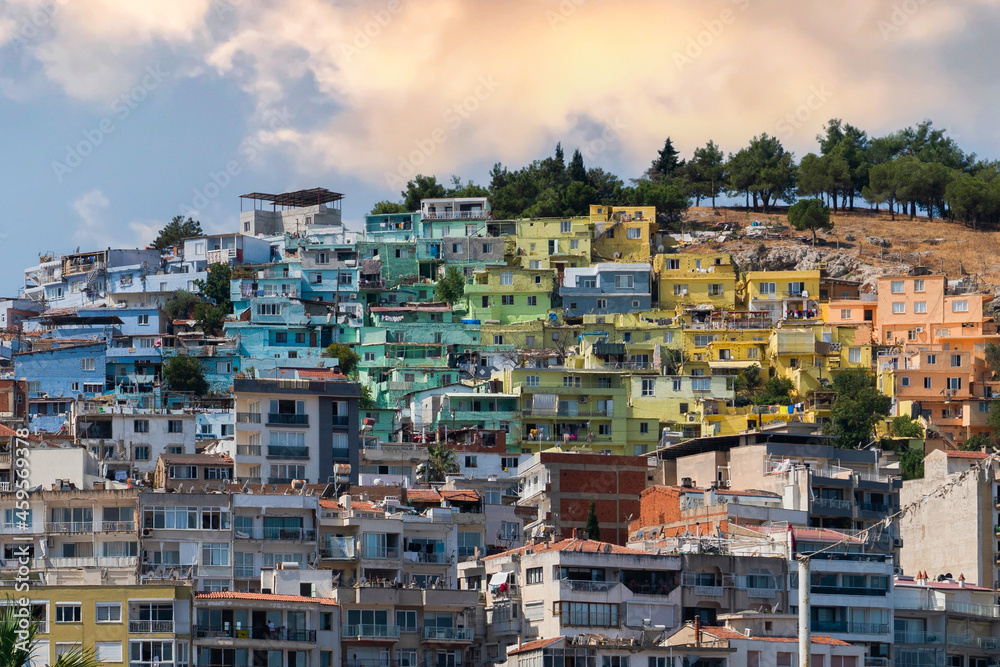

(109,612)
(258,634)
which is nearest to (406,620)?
(258,634)

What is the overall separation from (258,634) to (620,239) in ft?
245

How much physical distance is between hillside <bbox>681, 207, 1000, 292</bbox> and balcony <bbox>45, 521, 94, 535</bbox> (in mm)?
75834

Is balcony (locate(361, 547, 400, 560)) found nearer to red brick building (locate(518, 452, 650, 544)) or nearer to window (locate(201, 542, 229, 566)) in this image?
A: window (locate(201, 542, 229, 566))

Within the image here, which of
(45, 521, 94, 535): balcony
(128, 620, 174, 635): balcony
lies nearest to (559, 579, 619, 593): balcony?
(128, 620, 174, 635): balcony

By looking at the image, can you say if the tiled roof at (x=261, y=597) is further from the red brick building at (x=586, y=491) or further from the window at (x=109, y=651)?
the red brick building at (x=586, y=491)

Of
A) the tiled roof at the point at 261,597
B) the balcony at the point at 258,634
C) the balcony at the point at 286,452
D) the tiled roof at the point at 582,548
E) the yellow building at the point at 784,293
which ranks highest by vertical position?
the yellow building at the point at 784,293

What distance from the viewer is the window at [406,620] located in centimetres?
4947

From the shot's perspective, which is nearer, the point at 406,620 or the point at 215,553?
the point at 406,620

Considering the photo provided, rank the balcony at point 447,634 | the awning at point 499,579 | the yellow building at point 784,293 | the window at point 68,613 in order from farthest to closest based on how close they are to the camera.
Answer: the yellow building at point 784,293 → the awning at point 499,579 → the balcony at point 447,634 → the window at point 68,613

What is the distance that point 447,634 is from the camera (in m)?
50.0

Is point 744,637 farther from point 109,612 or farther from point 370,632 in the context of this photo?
point 109,612

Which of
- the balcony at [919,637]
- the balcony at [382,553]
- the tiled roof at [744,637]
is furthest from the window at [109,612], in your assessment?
the balcony at [919,637]

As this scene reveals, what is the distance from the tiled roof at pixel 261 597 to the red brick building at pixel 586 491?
18.4 metres

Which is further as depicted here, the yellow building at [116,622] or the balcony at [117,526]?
the balcony at [117,526]
